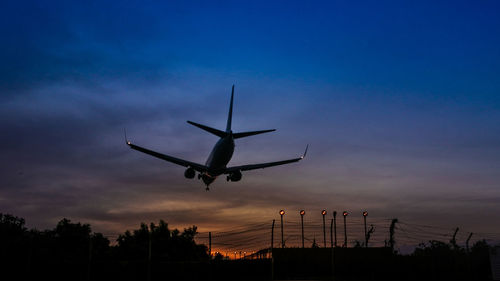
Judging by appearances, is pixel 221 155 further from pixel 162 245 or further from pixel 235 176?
pixel 162 245

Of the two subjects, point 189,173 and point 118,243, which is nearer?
point 189,173

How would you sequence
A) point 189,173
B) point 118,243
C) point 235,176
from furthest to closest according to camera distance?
point 118,243 < point 189,173 < point 235,176

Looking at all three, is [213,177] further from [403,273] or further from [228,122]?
[403,273]

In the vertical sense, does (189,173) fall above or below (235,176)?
above

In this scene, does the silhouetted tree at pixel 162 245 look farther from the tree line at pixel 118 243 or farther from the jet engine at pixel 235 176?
the jet engine at pixel 235 176

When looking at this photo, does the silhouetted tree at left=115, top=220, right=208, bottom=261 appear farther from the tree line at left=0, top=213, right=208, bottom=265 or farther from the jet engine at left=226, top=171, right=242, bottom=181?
the jet engine at left=226, top=171, right=242, bottom=181

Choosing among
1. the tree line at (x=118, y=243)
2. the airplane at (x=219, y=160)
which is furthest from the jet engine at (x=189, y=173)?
the tree line at (x=118, y=243)

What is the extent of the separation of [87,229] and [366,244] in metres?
51.2

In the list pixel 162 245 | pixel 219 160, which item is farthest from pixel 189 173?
pixel 162 245

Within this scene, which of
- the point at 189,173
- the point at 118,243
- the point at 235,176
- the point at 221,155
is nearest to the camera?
the point at 221,155

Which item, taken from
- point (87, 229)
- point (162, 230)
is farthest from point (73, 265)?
point (162, 230)

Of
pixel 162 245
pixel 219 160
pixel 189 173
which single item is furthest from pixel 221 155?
pixel 162 245

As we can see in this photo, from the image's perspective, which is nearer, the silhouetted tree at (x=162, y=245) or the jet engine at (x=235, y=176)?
the jet engine at (x=235, y=176)

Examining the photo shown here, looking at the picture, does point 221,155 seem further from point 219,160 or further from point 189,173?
point 189,173
